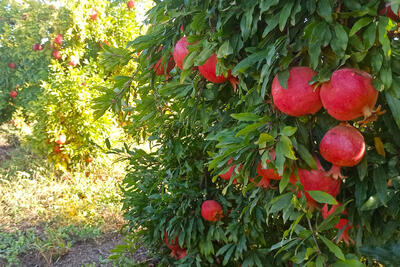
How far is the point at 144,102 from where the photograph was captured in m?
1.37

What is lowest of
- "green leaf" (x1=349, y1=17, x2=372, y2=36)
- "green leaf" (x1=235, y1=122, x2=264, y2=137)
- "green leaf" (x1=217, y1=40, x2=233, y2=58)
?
"green leaf" (x1=235, y1=122, x2=264, y2=137)

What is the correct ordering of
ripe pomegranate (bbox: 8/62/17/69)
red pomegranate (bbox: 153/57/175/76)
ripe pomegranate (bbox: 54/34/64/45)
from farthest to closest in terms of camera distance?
1. ripe pomegranate (bbox: 8/62/17/69)
2. ripe pomegranate (bbox: 54/34/64/45)
3. red pomegranate (bbox: 153/57/175/76)

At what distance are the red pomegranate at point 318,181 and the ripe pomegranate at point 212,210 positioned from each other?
1088 mm

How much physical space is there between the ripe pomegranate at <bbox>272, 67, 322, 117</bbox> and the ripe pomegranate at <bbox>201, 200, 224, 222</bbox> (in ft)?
3.93

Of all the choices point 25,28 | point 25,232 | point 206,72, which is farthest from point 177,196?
point 25,28

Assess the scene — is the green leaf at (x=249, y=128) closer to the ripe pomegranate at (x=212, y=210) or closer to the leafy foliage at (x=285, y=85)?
the leafy foliage at (x=285, y=85)

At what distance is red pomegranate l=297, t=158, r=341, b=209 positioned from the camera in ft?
2.47

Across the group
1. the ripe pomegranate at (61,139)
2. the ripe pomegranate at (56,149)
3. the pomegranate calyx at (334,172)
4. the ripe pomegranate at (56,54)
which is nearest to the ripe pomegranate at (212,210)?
the pomegranate calyx at (334,172)

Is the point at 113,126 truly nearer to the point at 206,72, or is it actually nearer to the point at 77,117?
the point at 77,117

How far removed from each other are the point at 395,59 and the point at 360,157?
22 cm

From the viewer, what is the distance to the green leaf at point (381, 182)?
756 mm

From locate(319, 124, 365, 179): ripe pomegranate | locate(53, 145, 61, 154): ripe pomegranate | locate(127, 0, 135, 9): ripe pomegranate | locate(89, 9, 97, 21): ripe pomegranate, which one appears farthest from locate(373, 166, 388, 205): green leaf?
locate(127, 0, 135, 9): ripe pomegranate

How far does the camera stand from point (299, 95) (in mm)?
697

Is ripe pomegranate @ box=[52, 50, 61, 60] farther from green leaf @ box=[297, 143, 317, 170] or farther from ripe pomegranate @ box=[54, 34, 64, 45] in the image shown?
green leaf @ box=[297, 143, 317, 170]
